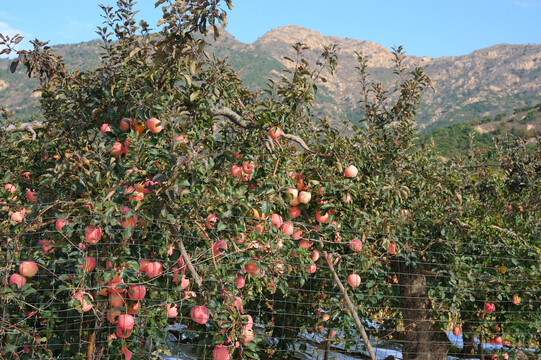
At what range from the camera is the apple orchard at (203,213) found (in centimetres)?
221

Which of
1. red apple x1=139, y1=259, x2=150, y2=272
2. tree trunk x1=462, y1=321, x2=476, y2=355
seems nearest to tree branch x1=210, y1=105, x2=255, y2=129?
red apple x1=139, y1=259, x2=150, y2=272

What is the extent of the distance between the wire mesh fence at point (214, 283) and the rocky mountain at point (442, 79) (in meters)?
61.9

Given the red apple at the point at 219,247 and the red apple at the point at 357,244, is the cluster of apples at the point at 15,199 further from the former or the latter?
the red apple at the point at 357,244

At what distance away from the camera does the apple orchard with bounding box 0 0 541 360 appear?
86.9 inches

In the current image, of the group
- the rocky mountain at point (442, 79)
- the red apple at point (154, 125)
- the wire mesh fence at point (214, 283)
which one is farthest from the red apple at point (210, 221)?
the rocky mountain at point (442, 79)

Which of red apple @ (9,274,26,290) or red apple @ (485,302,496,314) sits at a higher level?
red apple @ (485,302,496,314)

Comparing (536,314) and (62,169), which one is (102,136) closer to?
(62,169)

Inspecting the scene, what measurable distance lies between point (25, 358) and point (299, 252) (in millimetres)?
1680

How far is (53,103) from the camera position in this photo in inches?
107

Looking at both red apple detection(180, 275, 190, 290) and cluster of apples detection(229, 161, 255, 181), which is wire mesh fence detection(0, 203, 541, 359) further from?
cluster of apples detection(229, 161, 255, 181)

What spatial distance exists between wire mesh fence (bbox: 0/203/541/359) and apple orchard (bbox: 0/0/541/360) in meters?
0.02

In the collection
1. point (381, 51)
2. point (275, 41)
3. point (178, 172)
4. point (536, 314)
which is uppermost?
point (381, 51)

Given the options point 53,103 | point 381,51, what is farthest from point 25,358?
point 381,51

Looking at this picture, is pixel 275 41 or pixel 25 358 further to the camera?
pixel 275 41
